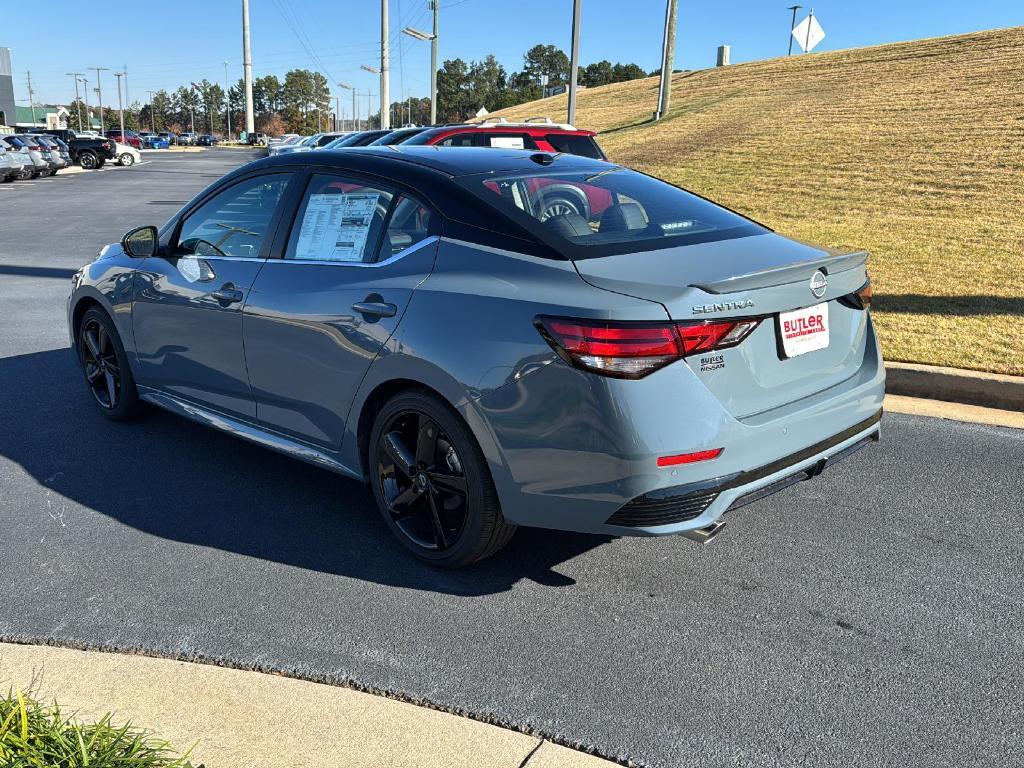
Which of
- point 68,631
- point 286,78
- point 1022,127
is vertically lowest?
point 68,631

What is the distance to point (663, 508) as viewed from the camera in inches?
125

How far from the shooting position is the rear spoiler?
317cm

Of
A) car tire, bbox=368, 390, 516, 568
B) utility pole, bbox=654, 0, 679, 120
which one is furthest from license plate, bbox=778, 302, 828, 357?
utility pole, bbox=654, 0, 679, 120

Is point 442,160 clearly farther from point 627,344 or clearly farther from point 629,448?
point 629,448

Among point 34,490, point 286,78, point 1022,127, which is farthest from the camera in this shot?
point 286,78

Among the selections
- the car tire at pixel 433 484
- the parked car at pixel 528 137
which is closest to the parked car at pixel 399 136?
the parked car at pixel 528 137

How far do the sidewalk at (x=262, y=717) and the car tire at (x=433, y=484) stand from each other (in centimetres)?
82

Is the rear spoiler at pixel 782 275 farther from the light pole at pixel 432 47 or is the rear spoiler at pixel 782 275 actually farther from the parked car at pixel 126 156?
the parked car at pixel 126 156

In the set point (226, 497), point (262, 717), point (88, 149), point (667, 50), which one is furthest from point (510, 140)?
point (88, 149)

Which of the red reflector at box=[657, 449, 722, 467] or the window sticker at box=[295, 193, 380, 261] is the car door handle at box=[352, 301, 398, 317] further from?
the red reflector at box=[657, 449, 722, 467]

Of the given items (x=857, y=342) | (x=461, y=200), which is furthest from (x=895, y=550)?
(x=461, y=200)

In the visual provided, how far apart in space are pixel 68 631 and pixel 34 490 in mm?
1562

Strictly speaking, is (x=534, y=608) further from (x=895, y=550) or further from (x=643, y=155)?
(x=643, y=155)

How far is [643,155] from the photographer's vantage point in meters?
24.7
